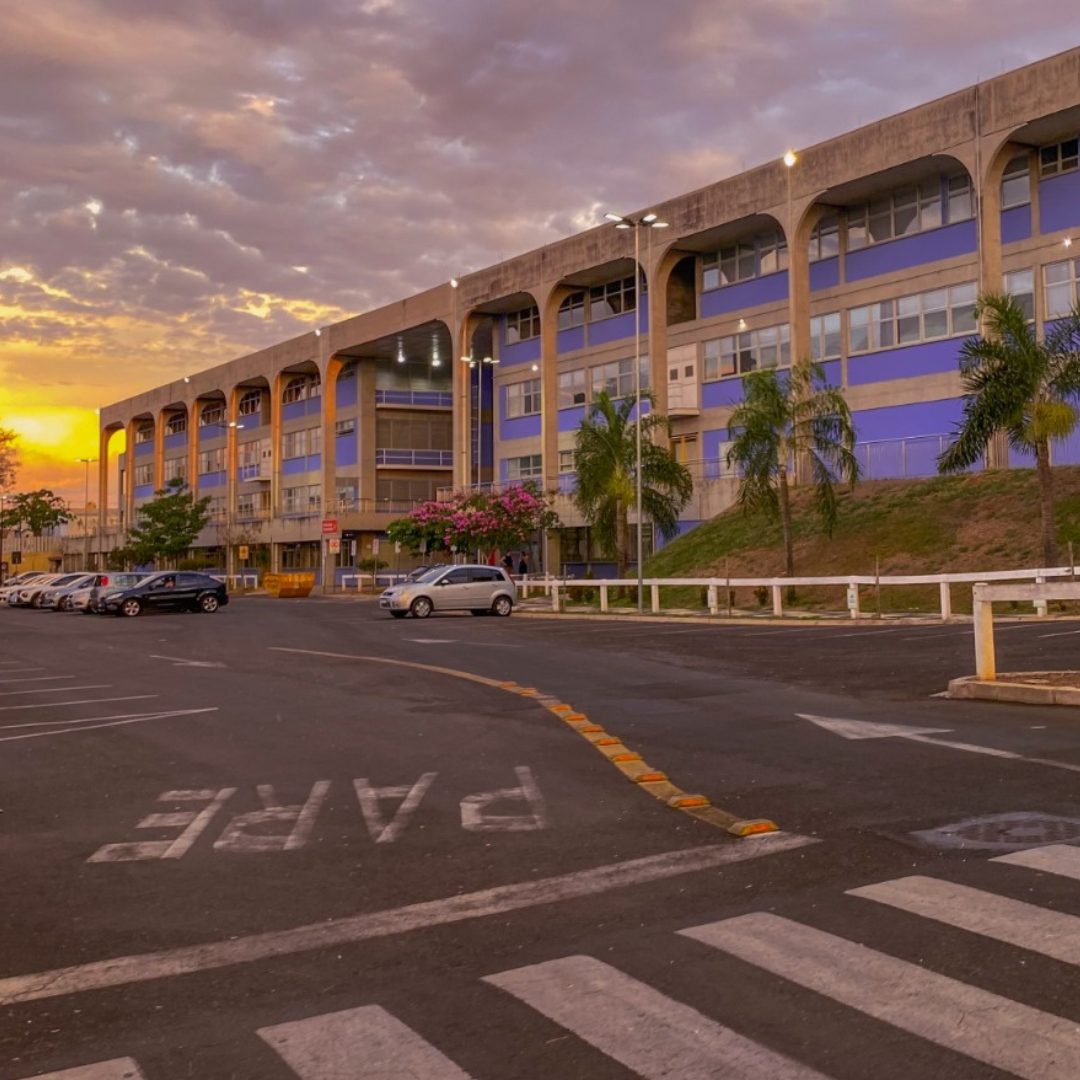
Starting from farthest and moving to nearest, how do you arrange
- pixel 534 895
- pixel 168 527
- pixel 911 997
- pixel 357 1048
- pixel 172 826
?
pixel 168 527 → pixel 172 826 → pixel 534 895 → pixel 911 997 → pixel 357 1048

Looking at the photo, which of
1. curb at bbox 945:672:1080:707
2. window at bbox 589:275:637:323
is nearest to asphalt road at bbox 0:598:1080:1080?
curb at bbox 945:672:1080:707

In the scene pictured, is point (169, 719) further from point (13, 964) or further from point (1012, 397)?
point (1012, 397)

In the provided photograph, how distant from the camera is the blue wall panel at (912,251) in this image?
1645 inches

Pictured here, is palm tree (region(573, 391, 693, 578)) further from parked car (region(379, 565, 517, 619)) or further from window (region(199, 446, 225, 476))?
window (region(199, 446, 225, 476))

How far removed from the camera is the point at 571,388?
6028 centimetres

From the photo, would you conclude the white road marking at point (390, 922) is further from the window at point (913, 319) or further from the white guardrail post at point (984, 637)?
the window at point (913, 319)

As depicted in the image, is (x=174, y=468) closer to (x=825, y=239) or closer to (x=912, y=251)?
(x=825, y=239)

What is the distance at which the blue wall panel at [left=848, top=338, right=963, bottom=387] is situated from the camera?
4197 centimetres

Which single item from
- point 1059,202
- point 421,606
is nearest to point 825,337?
point 1059,202

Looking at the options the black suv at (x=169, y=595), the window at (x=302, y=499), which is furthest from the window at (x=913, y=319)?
the window at (x=302, y=499)

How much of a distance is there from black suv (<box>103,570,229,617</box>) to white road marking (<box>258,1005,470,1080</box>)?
39.5 m

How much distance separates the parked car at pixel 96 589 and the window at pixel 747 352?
80.7 ft

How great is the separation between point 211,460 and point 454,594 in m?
63.9

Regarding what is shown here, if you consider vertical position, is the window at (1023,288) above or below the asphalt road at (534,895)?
above
